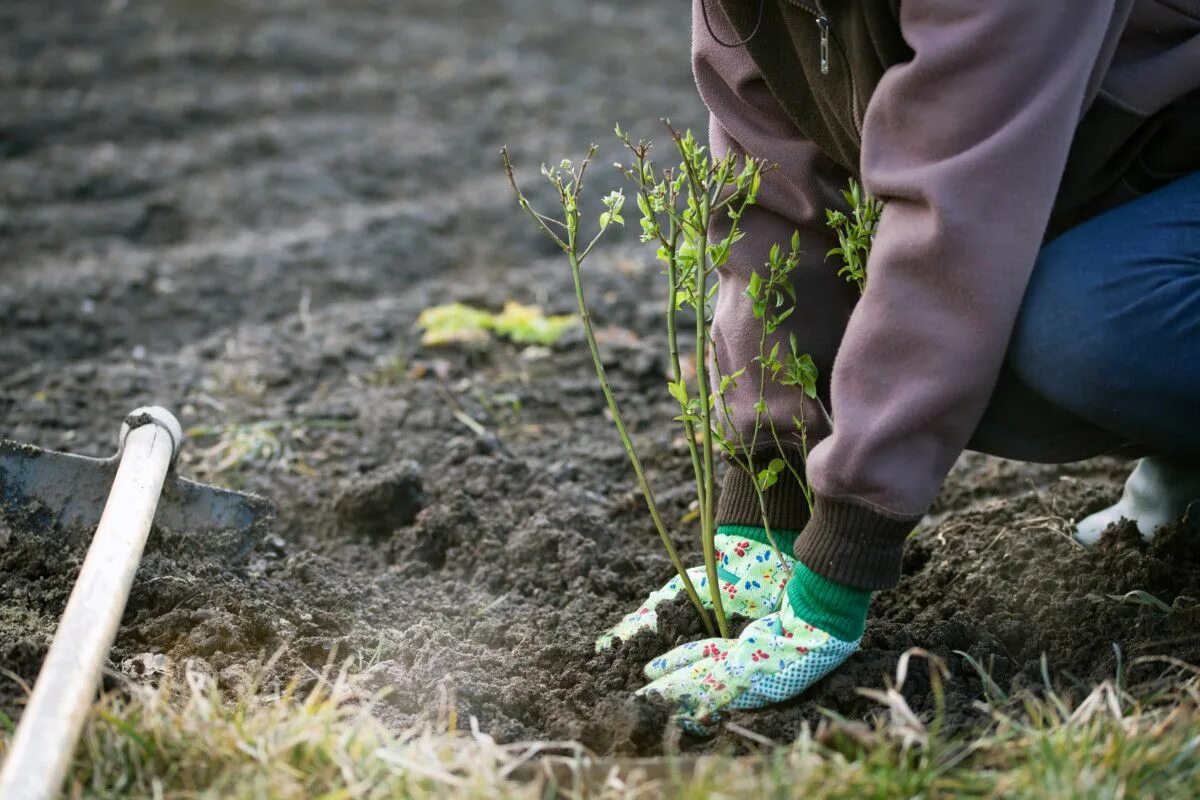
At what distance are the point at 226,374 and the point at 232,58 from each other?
149 inches

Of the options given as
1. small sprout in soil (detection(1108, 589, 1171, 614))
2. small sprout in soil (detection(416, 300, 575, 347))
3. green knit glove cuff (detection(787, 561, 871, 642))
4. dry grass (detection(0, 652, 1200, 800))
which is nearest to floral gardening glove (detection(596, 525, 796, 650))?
green knit glove cuff (detection(787, 561, 871, 642))

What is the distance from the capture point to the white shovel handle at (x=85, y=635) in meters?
1.45

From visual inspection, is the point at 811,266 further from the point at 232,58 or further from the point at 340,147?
the point at 232,58

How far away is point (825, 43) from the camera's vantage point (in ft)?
6.18

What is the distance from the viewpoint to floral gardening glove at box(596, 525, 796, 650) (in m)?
2.16

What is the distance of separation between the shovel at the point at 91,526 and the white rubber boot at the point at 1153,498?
5.37 feet

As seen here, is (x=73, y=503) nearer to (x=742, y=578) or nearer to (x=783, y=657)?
(x=742, y=578)

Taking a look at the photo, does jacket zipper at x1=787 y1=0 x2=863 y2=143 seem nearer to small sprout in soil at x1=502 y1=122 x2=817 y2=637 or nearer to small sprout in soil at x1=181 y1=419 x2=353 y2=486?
small sprout in soil at x1=502 y1=122 x2=817 y2=637

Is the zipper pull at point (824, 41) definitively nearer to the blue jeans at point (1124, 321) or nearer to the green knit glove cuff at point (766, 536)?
the blue jeans at point (1124, 321)

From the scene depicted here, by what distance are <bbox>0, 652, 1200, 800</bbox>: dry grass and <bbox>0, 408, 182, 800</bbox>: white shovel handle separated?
0.08 meters

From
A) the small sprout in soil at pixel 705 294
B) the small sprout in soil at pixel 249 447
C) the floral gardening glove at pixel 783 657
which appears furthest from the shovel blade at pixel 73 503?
the floral gardening glove at pixel 783 657

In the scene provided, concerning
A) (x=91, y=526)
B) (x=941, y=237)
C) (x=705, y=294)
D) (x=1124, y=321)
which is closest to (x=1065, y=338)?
(x=1124, y=321)

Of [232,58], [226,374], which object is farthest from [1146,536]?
[232,58]

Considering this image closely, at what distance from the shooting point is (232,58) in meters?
6.94
